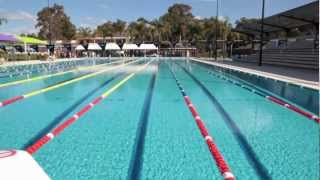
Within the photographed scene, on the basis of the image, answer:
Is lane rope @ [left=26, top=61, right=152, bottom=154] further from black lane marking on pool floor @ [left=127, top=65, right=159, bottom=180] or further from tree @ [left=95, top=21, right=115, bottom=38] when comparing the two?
tree @ [left=95, top=21, right=115, bottom=38]

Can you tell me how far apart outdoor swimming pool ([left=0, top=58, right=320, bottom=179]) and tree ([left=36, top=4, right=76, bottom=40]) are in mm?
63016

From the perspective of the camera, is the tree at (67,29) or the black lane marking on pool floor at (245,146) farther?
the tree at (67,29)

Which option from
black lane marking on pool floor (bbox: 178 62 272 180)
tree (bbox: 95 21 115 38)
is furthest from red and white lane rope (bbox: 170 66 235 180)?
tree (bbox: 95 21 115 38)

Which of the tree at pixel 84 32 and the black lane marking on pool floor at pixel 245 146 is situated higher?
the tree at pixel 84 32

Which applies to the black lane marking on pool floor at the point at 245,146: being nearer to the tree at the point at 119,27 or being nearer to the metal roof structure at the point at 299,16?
the metal roof structure at the point at 299,16

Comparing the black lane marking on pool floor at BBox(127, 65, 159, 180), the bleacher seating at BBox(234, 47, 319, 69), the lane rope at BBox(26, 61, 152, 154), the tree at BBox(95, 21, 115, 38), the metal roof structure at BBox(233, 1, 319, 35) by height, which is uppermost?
the tree at BBox(95, 21, 115, 38)

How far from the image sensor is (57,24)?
222 feet

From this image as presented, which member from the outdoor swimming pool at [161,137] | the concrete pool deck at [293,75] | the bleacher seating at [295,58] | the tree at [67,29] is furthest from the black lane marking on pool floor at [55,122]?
the tree at [67,29]

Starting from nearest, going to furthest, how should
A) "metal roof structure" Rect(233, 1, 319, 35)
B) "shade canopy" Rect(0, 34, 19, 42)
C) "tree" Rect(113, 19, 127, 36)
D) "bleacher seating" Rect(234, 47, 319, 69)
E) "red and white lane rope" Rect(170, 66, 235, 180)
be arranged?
1. "red and white lane rope" Rect(170, 66, 235, 180)
2. "metal roof structure" Rect(233, 1, 319, 35)
3. "bleacher seating" Rect(234, 47, 319, 69)
4. "shade canopy" Rect(0, 34, 19, 42)
5. "tree" Rect(113, 19, 127, 36)

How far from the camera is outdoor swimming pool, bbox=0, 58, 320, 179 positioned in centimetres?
348

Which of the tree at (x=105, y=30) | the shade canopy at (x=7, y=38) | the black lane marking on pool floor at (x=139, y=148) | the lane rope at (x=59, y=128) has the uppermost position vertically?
the tree at (x=105, y=30)

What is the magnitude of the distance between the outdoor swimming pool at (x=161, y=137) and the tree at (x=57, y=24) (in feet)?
207

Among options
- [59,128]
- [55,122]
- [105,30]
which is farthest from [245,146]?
[105,30]

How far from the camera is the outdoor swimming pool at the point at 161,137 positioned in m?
3.48
